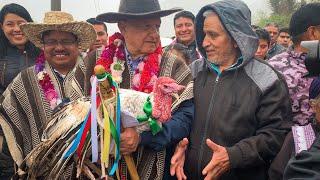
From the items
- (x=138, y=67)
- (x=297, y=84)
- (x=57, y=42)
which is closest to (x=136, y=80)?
(x=138, y=67)

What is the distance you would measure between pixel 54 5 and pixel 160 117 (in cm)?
693

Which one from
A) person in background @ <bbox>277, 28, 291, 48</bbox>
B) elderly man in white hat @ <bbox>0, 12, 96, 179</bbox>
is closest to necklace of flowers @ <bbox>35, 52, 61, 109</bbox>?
elderly man in white hat @ <bbox>0, 12, 96, 179</bbox>

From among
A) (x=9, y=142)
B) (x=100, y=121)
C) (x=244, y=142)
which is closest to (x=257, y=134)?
(x=244, y=142)

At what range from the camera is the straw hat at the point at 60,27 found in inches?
125

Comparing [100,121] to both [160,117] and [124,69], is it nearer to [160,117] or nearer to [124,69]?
[160,117]

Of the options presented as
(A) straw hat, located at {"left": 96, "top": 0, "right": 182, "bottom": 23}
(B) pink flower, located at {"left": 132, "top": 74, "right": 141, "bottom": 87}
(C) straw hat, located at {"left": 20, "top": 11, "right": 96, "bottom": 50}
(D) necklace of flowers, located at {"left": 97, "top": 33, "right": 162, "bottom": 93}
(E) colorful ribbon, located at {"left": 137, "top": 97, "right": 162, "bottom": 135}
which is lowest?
(E) colorful ribbon, located at {"left": 137, "top": 97, "right": 162, "bottom": 135}

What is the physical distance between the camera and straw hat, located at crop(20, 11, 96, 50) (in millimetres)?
3166

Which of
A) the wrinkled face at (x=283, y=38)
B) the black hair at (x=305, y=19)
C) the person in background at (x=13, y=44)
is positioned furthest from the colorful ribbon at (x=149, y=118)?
the wrinkled face at (x=283, y=38)

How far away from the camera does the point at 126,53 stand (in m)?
2.86

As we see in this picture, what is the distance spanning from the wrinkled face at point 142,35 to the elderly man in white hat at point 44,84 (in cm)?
39

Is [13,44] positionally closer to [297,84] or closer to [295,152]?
[297,84]

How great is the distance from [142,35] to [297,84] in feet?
3.70

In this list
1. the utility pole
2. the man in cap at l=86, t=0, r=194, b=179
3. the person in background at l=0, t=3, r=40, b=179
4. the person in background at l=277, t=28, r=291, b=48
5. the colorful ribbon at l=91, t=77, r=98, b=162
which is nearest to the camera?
the colorful ribbon at l=91, t=77, r=98, b=162

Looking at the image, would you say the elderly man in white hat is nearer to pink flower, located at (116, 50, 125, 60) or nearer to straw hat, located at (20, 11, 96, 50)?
straw hat, located at (20, 11, 96, 50)
